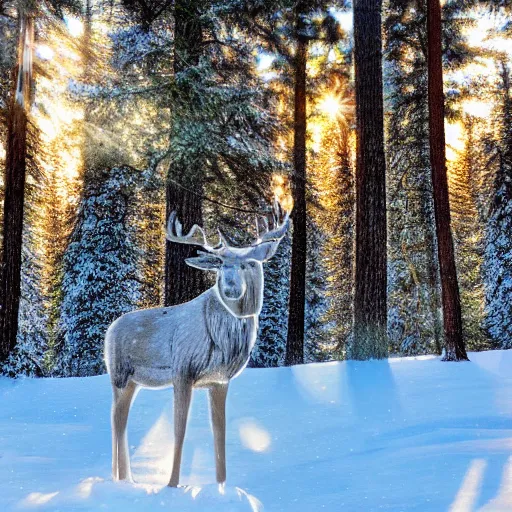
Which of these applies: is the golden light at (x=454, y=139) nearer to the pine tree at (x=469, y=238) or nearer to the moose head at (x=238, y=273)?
the pine tree at (x=469, y=238)

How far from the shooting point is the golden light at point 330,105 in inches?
633

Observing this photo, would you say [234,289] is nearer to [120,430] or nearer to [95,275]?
[120,430]

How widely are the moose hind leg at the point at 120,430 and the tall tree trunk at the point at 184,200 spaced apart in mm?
5263

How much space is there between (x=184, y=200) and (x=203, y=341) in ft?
20.2

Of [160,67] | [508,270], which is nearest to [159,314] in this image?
[160,67]

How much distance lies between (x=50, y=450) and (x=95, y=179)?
39.4 feet

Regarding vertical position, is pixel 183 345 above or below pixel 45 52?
below

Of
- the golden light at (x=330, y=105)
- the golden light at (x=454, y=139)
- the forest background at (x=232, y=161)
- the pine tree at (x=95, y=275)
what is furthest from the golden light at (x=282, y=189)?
the pine tree at (x=95, y=275)

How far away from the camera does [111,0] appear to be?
38.1 feet

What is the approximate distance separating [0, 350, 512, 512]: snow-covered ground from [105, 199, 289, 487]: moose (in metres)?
0.52

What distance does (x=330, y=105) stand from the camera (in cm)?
1611

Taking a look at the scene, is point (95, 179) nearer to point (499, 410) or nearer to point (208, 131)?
point (208, 131)

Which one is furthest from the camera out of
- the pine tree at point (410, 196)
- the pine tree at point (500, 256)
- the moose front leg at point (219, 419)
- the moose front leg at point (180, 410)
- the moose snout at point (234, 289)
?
the pine tree at point (500, 256)

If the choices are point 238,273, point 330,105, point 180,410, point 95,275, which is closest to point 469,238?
point 330,105
